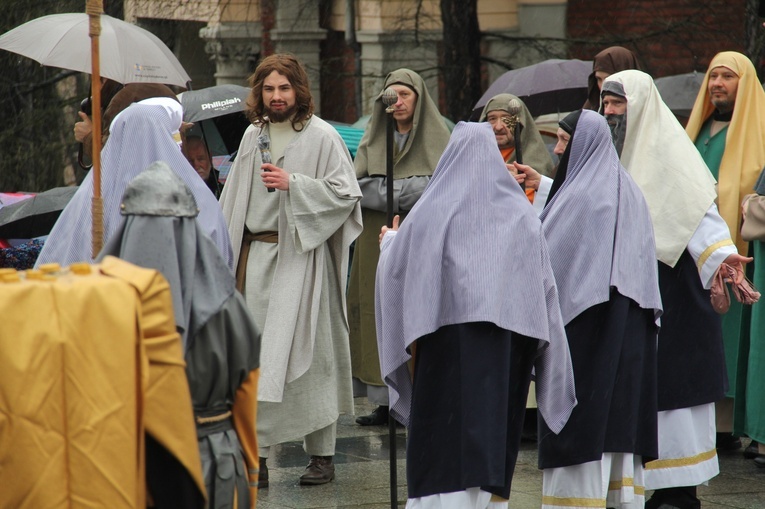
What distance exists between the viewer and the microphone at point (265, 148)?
266 inches

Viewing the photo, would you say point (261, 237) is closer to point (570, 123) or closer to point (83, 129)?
point (83, 129)

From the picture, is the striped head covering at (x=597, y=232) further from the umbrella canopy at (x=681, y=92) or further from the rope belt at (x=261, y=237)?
the umbrella canopy at (x=681, y=92)

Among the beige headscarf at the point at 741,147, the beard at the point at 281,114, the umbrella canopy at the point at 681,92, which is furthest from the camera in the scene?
the umbrella canopy at the point at 681,92

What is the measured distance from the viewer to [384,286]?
525cm

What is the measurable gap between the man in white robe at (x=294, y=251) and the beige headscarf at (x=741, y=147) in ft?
7.08

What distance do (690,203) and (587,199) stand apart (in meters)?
0.87

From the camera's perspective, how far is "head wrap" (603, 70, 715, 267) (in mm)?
6270

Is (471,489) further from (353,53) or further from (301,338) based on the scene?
(353,53)

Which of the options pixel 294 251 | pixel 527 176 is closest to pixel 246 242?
pixel 294 251

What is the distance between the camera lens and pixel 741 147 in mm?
7438

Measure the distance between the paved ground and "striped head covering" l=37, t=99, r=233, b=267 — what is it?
4.94 feet

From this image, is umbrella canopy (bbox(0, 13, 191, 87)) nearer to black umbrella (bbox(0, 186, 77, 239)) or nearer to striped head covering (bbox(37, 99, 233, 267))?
black umbrella (bbox(0, 186, 77, 239))

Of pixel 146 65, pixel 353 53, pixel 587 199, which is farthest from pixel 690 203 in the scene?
pixel 353 53

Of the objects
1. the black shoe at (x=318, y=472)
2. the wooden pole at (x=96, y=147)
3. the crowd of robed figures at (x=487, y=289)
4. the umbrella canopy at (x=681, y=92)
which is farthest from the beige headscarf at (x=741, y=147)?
the wooden pole at (x=96, y=147)
